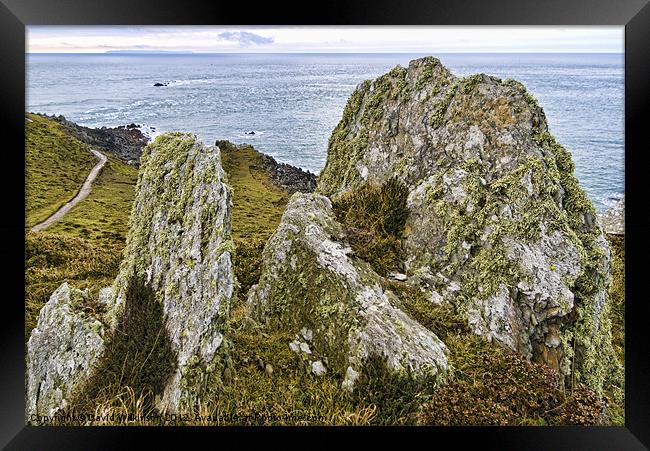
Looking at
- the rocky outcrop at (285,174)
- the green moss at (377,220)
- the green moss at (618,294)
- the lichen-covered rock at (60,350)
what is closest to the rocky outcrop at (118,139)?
the rocky outcrop at (285,174)

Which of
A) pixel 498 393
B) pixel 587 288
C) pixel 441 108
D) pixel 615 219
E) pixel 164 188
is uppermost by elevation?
pixel 441 108

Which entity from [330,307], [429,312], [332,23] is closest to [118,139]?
[332,23]

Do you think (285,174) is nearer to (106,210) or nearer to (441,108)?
(441,108)

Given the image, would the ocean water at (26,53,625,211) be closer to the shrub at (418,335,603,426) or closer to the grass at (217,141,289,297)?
the grass at (217,141,289,297)

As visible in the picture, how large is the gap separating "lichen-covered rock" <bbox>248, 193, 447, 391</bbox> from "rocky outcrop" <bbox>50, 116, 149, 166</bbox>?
178 cm

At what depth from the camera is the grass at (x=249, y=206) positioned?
5.43 meters

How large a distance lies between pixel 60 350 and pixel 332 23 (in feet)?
14.7

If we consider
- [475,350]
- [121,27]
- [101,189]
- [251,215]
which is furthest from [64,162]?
[475,350]

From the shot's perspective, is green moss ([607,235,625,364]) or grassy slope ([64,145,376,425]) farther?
green moss ([607,235,625,364])

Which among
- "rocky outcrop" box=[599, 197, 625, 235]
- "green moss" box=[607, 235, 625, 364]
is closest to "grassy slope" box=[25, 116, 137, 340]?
"rocky outcrop" box=[599, 197, 625, 235]

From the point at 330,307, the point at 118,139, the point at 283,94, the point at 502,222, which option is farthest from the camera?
the point at 283,94

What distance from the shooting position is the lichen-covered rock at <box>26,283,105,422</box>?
5180 mm

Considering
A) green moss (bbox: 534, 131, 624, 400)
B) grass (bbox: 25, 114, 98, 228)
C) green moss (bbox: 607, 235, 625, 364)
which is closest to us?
green moss (bbox: 534, 131, 624, 400)

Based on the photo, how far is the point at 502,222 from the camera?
17.2 ft
